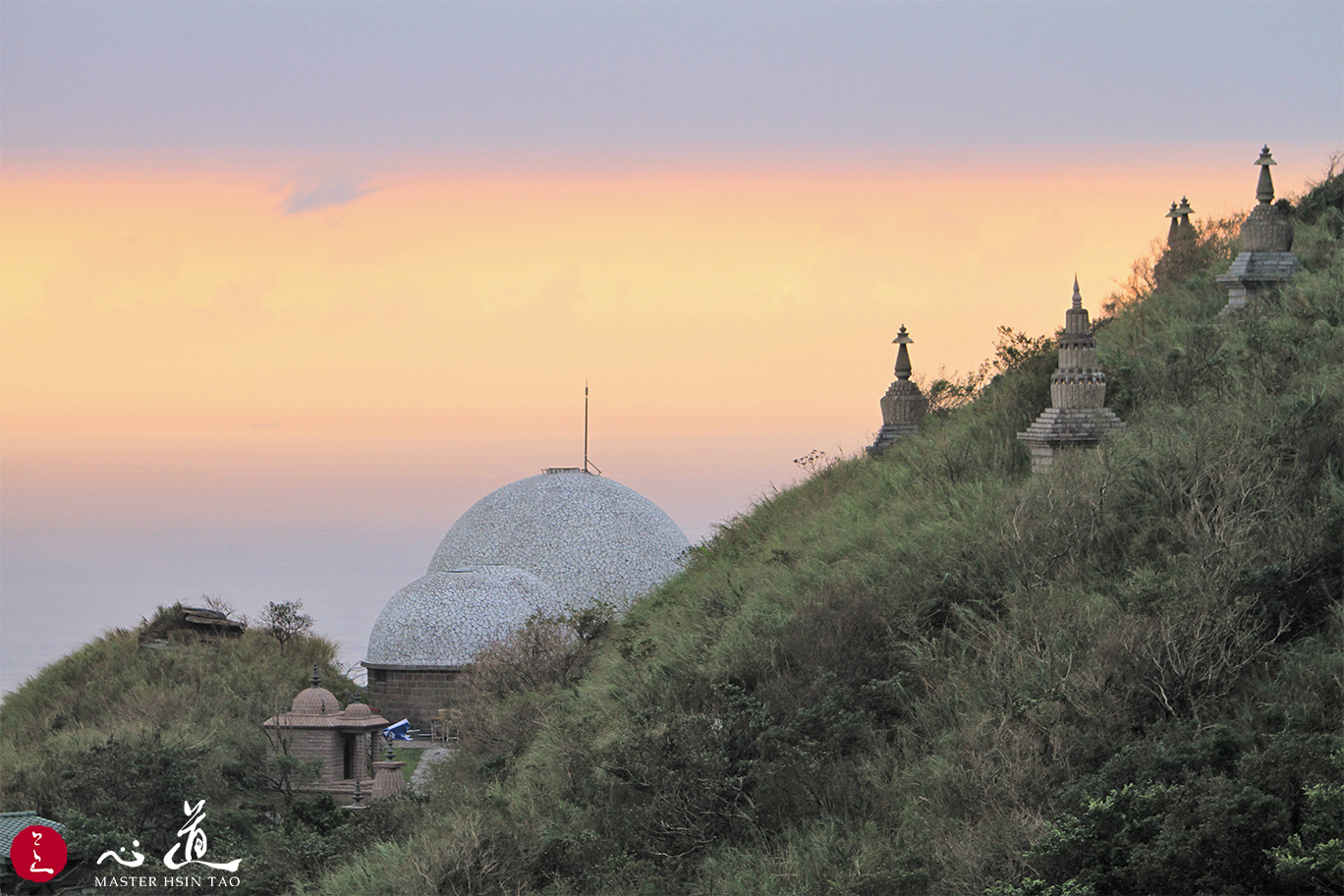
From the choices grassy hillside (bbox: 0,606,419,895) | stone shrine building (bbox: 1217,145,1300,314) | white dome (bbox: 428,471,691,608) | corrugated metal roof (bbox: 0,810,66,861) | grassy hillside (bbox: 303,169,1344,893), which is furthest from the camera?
white dome (bbox: 428,471,691,608)

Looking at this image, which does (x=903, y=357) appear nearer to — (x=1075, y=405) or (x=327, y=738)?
(x=1075, y=405)

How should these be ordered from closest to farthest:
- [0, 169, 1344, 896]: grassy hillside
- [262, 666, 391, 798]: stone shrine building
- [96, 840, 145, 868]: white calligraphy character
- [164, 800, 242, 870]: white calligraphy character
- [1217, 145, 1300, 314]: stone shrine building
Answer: [0, 169, 1344, 896]: grassy hillside → [96, 840, 145, 868]: white calligraphy character → [164, 800, 242, 870]: white calligraphy character → [262, 666, 391, 798]: stone shrine building → [1217, 145, 1300, 314]: stone shrine building

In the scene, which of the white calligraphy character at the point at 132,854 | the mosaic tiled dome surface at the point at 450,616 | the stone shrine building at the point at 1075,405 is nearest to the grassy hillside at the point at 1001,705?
the stone shrine building at the point at 1075,405

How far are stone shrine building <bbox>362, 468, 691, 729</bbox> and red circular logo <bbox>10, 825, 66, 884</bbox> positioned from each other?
1018cm

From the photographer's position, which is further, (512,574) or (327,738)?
(512,574)

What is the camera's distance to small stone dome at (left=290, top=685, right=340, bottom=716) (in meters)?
20.7

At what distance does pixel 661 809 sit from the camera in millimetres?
12664

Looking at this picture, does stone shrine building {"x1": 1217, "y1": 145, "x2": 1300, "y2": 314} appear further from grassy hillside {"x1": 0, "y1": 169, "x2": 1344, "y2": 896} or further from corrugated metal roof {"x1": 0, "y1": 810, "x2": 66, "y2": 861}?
corrugated metal roof {"x1": 0, "y1": 810, "x2": 66, "y2": 861}

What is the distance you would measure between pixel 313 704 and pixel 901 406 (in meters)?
11.2

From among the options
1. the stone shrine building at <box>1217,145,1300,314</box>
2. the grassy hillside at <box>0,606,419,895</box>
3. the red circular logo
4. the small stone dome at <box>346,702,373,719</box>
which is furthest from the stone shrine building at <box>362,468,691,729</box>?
the stone shrine building at <box>1217,145,1300,314</box>

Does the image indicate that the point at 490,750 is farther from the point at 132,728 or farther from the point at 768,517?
the point at 768,517

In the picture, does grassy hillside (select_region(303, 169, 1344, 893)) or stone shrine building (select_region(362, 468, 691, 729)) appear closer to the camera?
grassy hillside (select_region(303, 169, 1344, 893))

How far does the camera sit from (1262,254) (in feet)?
70.0

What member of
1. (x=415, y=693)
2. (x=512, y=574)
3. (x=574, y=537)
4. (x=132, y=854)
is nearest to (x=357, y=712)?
(x=415, y=693)
